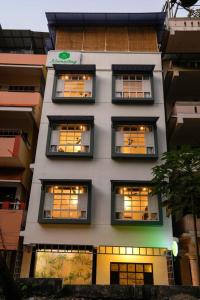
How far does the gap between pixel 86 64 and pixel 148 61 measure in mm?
4479

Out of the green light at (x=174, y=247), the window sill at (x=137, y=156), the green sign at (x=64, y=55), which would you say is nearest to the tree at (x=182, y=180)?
the green light at (x=174, y=247)

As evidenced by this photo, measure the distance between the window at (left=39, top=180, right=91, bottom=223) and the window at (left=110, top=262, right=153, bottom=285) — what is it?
10.5ft

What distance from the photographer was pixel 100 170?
16.5 metres

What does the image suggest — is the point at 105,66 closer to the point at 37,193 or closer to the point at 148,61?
the point at 148,61

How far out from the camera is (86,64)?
2006cm

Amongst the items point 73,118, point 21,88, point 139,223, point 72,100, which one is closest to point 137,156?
point 139,223

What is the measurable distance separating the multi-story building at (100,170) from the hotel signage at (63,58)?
8 cm

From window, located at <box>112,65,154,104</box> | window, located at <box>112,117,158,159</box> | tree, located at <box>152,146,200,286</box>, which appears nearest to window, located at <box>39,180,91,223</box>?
window, located at <box>112,117,158,159</box>

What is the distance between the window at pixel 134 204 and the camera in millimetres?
15281

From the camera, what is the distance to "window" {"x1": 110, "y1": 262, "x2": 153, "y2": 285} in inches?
598

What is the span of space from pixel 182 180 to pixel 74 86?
34.6 feet

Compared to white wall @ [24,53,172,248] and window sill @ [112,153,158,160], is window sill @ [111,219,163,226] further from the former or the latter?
window sill @ [112,153,158,160]

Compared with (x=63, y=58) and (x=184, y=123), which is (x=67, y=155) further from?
(x=63, y=58)

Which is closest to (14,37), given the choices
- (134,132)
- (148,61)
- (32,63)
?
(32,63)
